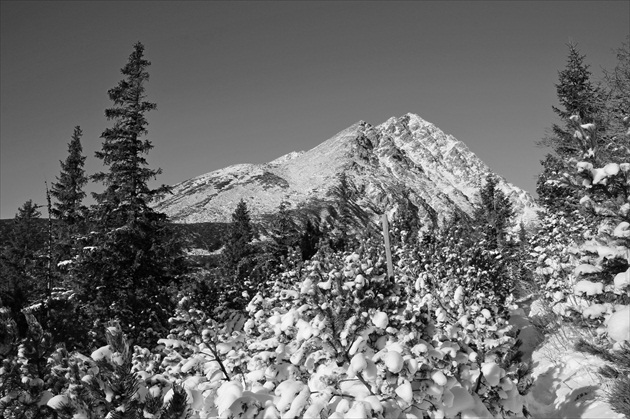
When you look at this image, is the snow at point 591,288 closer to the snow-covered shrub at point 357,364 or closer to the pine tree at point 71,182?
the snow-covered shrub at point 357,364

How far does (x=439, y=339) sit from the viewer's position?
4.36 metres

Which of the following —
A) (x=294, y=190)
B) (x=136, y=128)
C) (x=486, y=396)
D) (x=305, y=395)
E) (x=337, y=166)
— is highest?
(x=337, y=166)

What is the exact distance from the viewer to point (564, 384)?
298 inches

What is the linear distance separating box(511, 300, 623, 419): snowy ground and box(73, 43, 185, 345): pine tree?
393 inches

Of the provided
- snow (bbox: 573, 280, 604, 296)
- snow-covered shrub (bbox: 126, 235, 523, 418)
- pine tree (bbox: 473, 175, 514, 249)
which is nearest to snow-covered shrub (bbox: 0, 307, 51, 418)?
snow-covered shrub (bbox: 126, 235, 523, 418)

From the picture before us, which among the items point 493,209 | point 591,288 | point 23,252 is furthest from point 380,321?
point 493,209

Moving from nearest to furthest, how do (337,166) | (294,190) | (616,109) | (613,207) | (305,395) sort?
1. (305,395)
2. (613,207)
3. (616,109)
4. (294,190)
5. (337,166)

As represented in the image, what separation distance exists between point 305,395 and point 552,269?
945 centimetres

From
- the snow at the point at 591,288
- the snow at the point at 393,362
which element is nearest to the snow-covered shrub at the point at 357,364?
the snow at the point at 393,362

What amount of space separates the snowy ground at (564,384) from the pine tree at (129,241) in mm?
9982

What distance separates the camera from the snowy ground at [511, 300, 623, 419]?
20.6 ft

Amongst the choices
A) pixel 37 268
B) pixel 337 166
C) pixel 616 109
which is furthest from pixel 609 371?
pixel 337 166

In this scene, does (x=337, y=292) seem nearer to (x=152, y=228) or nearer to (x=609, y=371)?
(x=609, y=371)

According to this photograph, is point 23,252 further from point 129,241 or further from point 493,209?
point 493,209
